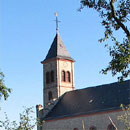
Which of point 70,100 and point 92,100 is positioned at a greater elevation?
point 70,100

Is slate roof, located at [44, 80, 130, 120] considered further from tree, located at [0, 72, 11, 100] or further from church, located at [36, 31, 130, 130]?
tree, located at [0, 72, 11, 100]

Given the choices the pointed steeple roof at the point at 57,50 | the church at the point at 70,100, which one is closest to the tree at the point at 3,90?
the church at the point at 70,100

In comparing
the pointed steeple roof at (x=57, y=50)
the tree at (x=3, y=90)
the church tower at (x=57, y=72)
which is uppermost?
the pointed steeple roof at (x=57, y=50)

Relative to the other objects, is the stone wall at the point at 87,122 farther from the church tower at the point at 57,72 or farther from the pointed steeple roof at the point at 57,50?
the pointed steeple roof at the point at 57,50

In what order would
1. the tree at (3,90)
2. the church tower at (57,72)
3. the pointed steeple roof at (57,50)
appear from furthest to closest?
the pointed steeple roof at (57,50) → the church tower at (57,72) → the tree at (3,90)

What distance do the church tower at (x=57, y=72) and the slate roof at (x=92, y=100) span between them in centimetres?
237

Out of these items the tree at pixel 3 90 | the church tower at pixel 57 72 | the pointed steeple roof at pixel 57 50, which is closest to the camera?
the tree at pixel 3 90

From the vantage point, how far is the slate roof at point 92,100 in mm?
40994

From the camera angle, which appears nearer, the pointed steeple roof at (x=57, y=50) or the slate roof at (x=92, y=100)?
the slate roof at (x=92, y=100)

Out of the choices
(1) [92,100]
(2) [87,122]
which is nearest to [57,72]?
(1) [92,100]

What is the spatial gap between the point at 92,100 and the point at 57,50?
498 inches

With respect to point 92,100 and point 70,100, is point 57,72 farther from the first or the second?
point 92,100

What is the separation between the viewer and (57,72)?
5216 cm

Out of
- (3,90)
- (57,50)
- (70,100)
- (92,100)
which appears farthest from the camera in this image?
(57,50)
